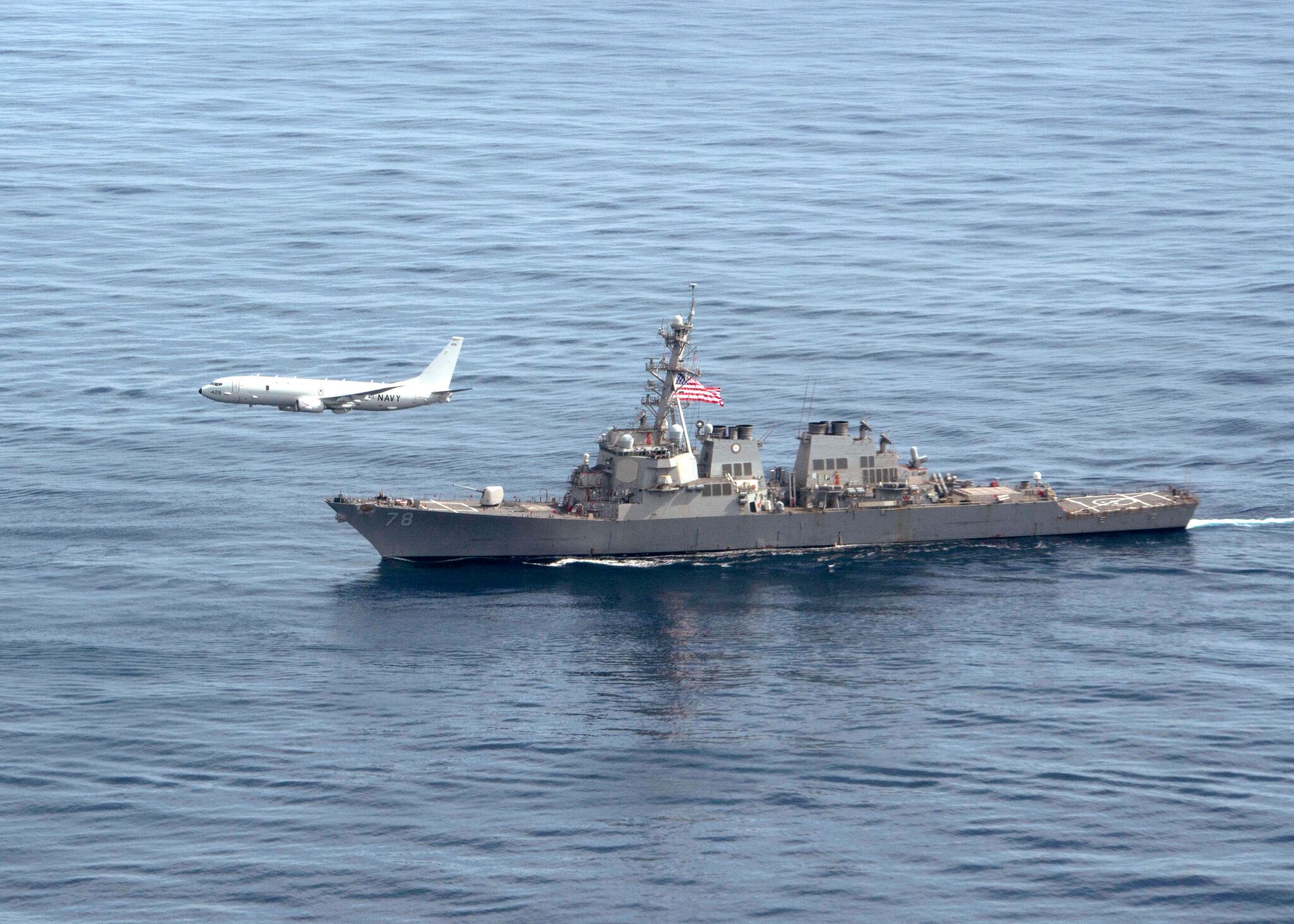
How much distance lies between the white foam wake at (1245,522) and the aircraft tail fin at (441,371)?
4442cm

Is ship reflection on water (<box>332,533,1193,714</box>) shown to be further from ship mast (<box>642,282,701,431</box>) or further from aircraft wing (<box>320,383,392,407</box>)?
aircraft wing (<box>320,383,392,407</box>)

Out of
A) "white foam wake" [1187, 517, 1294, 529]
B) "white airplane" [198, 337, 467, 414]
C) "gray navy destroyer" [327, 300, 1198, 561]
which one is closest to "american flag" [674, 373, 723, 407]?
"gray navy destroyer" [327, 300, 1198, 561]

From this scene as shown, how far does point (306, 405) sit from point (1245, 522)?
55.5m

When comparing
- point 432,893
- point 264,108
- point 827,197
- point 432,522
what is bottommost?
point 432,893

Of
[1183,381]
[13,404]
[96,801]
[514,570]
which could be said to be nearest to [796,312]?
[1183,381]

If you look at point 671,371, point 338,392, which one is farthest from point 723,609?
point 338,392

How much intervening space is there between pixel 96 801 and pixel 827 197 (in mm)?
111929

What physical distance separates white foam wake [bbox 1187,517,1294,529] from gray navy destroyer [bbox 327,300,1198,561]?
2.62 ft

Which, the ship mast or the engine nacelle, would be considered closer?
the ship mast

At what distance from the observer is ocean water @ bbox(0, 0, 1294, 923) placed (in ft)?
206

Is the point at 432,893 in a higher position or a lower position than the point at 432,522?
lower

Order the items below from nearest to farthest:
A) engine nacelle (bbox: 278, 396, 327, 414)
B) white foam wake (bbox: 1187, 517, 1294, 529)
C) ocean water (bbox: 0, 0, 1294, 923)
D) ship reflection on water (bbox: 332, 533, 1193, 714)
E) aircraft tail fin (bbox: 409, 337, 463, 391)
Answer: ocean water (bbox: 0, 0, 1294, 923)
ship reflection on water (bbox: 332, 533, 1193, 714)
white foam wake (bbox: 1187, 517, 1294, 529)
engine nacelle (bbox: 278, 396, 327, 414)
aircraft tail fin (bbox: 409, 337, 463, 391)

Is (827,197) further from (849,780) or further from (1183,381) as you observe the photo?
(849,780)

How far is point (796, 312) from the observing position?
13412 cm
